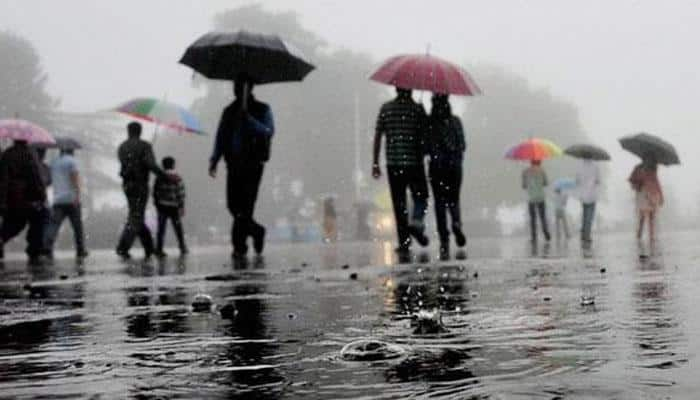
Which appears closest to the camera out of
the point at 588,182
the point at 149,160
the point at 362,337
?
the point at 362,337

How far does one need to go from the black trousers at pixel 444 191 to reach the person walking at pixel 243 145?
1.95 meters

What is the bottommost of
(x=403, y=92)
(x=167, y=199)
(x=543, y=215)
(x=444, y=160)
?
(x=543, y=215)

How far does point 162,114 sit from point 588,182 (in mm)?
7446

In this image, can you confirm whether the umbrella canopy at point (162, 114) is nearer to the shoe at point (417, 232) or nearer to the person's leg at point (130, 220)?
the person's leg at point (130, 220)

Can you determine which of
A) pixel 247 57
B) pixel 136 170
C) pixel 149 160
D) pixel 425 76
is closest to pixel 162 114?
pixel 136 170

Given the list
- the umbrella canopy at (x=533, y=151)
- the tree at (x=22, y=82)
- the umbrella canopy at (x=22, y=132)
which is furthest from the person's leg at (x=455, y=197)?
the tree at (x=22, y=82)

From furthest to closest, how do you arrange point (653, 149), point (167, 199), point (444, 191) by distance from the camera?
point (653, 149)
point (167, 199)
point (444, 191)

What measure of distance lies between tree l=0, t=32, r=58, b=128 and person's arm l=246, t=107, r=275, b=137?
5090 cm

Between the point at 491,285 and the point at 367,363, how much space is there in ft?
11.0

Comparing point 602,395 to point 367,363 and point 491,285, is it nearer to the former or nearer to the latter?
point 367,363

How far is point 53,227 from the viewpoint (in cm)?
1545

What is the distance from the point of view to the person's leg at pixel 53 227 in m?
15.2

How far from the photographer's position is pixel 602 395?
6.98 ft

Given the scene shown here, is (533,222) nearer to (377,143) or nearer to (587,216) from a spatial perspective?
(587,216)
